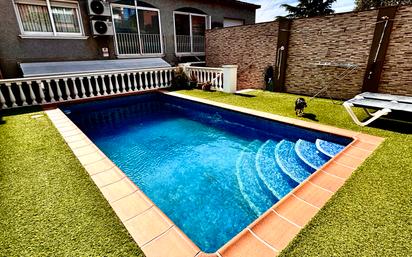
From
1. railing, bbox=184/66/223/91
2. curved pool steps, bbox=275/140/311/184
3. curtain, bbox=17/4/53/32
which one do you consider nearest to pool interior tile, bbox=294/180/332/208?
curved pool steps, bbox=275/140/311/184

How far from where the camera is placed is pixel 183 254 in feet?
6.40

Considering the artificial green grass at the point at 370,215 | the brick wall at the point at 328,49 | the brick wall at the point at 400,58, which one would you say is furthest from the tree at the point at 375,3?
the artificial green grass at the point at 370,215

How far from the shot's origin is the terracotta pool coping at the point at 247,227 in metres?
2.01

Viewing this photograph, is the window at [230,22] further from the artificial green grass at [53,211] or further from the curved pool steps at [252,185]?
the artificial green grass at [53,211]

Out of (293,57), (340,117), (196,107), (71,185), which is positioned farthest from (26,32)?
(340,117)

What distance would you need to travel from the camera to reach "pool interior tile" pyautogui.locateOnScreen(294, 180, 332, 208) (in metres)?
2.62

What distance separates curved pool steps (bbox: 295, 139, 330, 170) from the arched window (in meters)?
11.8

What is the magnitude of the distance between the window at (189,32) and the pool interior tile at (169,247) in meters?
14.0

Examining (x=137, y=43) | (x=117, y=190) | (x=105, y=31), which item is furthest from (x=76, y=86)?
(x=117, y=190)

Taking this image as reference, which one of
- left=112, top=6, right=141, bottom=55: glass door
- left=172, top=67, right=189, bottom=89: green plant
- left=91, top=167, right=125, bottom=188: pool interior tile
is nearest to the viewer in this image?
left=91, top=167, right=125, bottom=188: pool interior tile

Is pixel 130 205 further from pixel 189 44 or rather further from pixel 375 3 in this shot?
pixel 375 3

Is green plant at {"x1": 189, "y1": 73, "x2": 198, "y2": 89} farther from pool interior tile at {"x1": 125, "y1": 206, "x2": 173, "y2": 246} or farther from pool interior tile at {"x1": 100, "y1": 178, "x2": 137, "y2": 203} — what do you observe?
pool interior tile at {"x1": 125, "y1": 206, "x2": 173, "y2": 246}

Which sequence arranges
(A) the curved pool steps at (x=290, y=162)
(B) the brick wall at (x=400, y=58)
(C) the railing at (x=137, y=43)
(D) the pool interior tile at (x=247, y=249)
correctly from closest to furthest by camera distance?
(D) the pool interior tile at (x=247, y=249)
(A) the curved pool steps at (x=290, y=162)
(B) the brick wall at (x=400, y=58)
(C) the railing at (x=137, y=43)

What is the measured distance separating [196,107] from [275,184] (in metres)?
5.29
